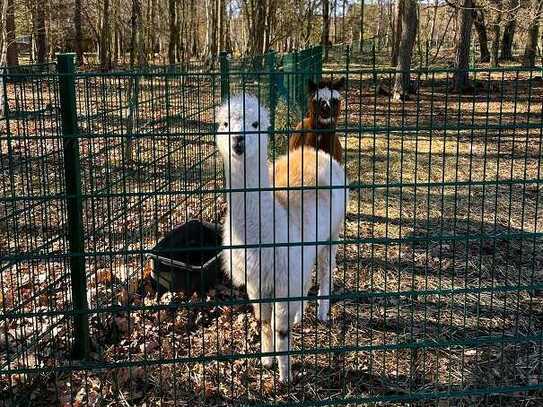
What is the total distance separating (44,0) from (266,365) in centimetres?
2114

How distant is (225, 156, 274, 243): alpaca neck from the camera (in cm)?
398

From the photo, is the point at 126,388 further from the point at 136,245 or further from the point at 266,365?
the point at 136,245

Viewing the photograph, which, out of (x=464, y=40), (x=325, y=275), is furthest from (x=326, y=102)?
(x=464, y=40)

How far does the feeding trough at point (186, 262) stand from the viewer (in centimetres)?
546

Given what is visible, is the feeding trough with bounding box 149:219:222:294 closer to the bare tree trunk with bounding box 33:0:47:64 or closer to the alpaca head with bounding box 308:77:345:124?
the alpaca head with bounding box 308:77:345:124

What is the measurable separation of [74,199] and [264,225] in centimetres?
126

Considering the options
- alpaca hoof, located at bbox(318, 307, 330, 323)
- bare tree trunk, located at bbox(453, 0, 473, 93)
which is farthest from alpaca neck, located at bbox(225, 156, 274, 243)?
bare tree trunk, located at bbox(453, 0, 473, 93)

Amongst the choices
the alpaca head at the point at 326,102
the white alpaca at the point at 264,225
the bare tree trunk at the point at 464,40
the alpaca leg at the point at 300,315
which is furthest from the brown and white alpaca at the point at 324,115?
the bare tree trunk at the point at 464,40

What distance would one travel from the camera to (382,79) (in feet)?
71.6

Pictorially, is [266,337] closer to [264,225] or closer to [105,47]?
[264,225]

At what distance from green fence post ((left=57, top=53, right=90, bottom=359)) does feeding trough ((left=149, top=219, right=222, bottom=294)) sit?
1.00 metres

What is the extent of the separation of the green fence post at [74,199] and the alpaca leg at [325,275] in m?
1.87

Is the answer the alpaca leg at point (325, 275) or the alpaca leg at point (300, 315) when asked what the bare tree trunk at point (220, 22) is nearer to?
the alpaca leg at point (325, 275)

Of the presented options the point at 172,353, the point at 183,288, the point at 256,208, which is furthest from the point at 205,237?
the point at 256,208
